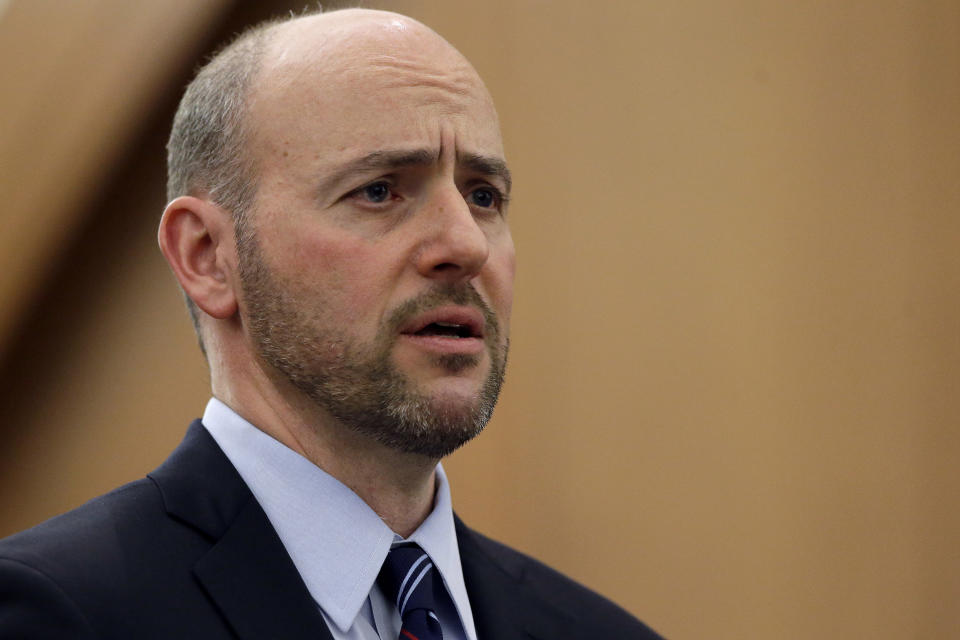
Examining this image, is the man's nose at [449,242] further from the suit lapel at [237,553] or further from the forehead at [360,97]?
the suit lapel at [237,553]

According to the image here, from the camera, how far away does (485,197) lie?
53.4 inches

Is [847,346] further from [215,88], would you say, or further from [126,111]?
[126,111]

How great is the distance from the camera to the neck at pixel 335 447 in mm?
1234

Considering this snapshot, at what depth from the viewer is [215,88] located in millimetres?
1342

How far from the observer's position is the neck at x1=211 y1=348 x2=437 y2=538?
123cm

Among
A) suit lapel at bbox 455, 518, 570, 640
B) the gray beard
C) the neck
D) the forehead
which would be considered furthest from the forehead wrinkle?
suit lapel at bbox 455, 518, 570, 640

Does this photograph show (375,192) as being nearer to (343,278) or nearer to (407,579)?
(343,278)

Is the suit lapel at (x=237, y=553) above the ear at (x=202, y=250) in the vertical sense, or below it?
below

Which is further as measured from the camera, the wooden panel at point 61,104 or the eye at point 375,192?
the wooden panel at point 61,104

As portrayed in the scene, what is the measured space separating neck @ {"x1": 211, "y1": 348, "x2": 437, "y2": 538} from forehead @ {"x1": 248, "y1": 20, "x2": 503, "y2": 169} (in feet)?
1.00

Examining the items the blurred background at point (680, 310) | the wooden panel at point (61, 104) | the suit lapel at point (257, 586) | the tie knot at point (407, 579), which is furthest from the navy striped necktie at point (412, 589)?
the wooden panel at point (61, 104)

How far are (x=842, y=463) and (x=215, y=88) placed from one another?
156cm

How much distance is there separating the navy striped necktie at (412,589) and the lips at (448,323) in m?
0.28

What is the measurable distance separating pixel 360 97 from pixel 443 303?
281 millimetres
